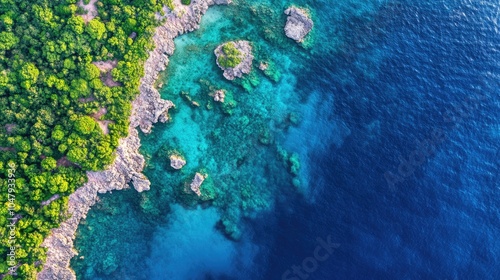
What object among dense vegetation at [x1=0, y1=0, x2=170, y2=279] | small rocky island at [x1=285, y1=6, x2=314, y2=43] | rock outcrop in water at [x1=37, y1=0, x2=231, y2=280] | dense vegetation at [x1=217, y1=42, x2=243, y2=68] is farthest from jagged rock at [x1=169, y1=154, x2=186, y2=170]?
small rocky island at [x1=285, y1=6, x2=314, y2=43]

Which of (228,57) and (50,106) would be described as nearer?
(50,106)

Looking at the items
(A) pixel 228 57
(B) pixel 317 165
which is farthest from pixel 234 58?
(B) pixel 317 165

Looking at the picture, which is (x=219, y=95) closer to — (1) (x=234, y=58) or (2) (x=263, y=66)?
(1) (x=234, y=58)

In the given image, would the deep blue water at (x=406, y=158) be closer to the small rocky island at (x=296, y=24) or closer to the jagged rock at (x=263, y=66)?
the small rocky island at (x=296, y=24)

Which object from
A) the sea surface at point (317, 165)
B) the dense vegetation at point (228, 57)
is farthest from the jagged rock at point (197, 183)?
the dense vegetation at point (228, 57)

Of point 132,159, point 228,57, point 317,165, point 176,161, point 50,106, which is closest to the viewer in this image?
point 50,106

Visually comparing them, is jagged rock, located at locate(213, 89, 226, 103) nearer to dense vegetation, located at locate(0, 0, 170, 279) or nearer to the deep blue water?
dense vegetation, located at locate(0, 0, 170, 279)
